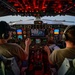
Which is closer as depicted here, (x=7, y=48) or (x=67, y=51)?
(x=67, y=51)

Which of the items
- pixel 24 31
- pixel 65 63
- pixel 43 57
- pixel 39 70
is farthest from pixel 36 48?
pixel 65 63

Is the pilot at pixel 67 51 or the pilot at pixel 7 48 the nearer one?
the pilot at pixel 67 51

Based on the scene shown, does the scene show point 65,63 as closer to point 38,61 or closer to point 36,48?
point 38,61

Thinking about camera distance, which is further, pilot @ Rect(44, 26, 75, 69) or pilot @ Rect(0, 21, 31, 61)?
pilot @ Rect(0, 21, 31, 61)

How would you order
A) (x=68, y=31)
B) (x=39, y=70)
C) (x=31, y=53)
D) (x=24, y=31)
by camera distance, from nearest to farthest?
(x=68, y=31), (x=39, y=70), (x=31, y=53), (x=24, y=31)

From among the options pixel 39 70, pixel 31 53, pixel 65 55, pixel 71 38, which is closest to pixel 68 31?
pixel 71 38

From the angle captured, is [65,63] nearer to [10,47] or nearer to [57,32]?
[10,47]

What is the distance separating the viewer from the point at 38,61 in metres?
7.18

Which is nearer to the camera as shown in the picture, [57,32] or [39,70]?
[39,70]

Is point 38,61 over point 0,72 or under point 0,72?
under

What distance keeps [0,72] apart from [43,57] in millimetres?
4086

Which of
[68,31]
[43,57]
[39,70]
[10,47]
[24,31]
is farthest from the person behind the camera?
[24,31]

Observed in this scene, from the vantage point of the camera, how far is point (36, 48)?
8422mm

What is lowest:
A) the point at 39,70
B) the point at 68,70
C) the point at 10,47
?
the point at 39,70
